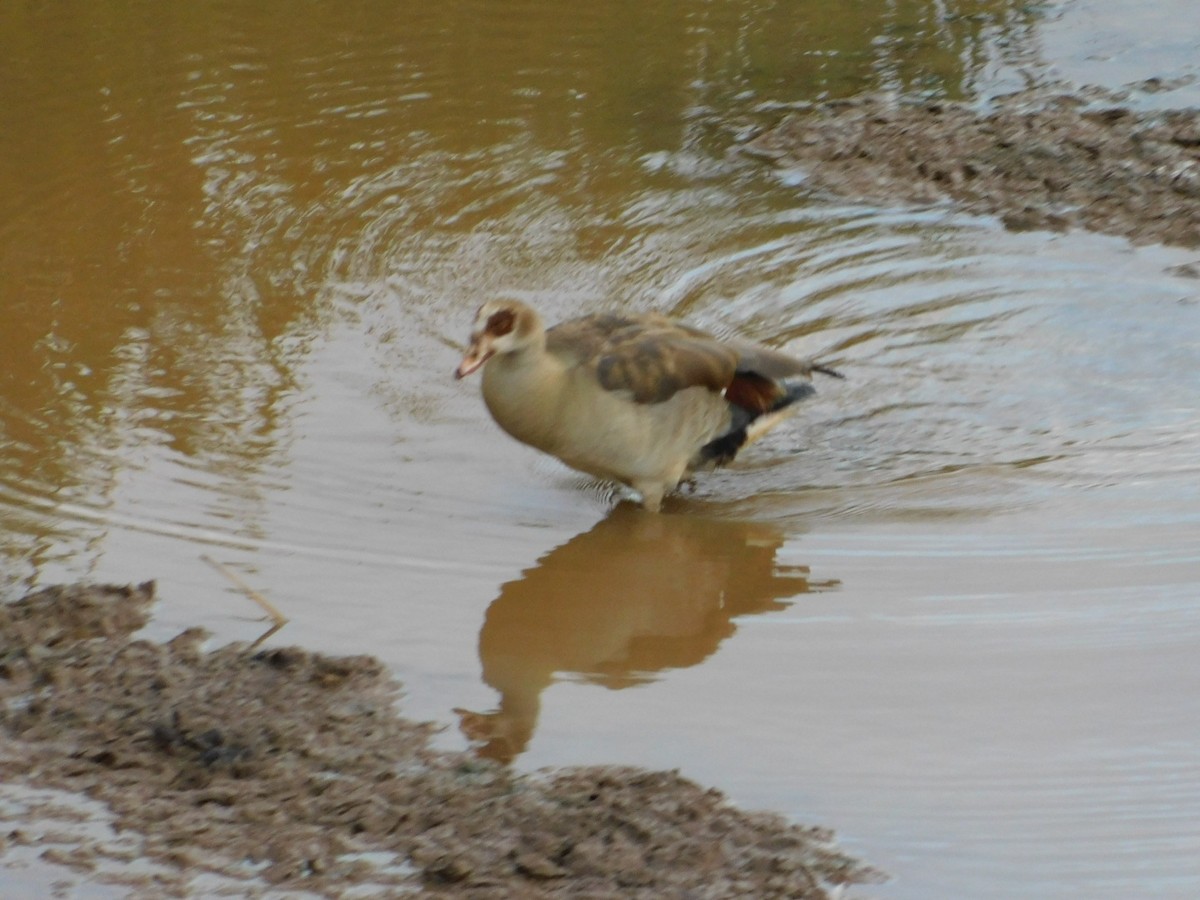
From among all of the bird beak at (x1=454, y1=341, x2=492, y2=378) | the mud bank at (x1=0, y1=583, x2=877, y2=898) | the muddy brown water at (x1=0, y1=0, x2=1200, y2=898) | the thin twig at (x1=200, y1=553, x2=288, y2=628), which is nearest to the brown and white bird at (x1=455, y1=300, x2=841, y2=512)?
the bird beak at (x1=454, y1=341, x2=492, y2=378)

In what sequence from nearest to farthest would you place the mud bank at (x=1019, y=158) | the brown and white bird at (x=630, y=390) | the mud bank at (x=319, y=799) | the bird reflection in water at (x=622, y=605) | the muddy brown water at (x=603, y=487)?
the mud bank at (x=319, y=799) < the muddy brown water at (x=603, y=487) < the bird reflection in water at (x=622, y=605) < the brown and white bird at (x=630, y=390) < the mud bank at (x=1019, y=158)

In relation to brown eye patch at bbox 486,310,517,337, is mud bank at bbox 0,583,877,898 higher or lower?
lower

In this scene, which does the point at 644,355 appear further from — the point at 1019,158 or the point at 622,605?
the point at 1019,158

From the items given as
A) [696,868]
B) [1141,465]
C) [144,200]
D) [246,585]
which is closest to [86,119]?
[144,200]

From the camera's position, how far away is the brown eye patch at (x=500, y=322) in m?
5.62

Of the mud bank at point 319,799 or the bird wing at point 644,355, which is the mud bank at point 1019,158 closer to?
the bird wing at point 644,355

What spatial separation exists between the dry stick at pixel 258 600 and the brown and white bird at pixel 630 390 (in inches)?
40.2

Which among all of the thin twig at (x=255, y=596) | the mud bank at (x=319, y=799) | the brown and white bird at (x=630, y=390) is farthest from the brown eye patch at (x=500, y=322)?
the mud bank at (x=319, y=799)

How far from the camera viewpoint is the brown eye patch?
5.62 meters

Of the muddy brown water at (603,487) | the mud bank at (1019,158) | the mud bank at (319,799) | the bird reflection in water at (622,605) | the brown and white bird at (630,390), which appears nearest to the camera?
the mud bank at (319,799)

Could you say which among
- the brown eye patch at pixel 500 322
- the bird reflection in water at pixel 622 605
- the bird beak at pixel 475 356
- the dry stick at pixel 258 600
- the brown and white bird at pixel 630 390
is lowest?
the bird reflection in water at pixel 622 605

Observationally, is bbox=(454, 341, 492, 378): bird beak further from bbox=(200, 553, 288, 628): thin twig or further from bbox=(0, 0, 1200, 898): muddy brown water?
bbox=(200, 553, 288, 628): thin twig

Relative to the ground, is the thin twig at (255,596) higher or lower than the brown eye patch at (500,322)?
lower

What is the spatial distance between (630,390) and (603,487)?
24.0 inches
